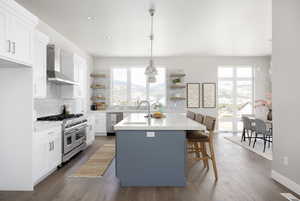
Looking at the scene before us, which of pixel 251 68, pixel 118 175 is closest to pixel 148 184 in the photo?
pixel 118 175

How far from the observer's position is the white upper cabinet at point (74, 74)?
4277 mm

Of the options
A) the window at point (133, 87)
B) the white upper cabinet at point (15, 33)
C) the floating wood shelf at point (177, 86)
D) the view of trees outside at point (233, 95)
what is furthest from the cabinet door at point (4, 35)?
the view of trees outside at point (233, 95)

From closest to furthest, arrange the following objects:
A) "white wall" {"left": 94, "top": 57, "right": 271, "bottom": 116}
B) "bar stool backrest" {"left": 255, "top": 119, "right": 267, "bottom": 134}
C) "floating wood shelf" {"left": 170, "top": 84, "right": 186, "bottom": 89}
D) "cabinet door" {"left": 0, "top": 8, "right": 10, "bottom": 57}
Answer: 1. "cabinet door" {"left": 0, "top": 8, "right": 10, "bottom": 57}
2. "bar stool backrest" {"left": 255, "top": 119, "right": 267, "bottom": 134}
3. "floating wood shelf" {"left": 170, "top": 84, "right": 186, "bottom": 89}
4. "white wall" {"left": 94, "top": 57, "right": 271, "bottom": 116}

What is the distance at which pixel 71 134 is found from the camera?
3814 millimetres

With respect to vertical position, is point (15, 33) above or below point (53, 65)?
above

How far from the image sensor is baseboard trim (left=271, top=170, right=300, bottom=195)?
8.18 ft

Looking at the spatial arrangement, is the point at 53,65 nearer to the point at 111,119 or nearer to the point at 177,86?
the point at 111,119

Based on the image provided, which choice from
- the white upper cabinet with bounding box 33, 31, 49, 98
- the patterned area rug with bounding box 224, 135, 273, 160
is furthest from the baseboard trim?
the white upper cabinet with bounding box 33, 31, 49, 98

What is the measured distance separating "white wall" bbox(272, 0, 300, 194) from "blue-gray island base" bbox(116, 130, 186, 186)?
58.2 inches

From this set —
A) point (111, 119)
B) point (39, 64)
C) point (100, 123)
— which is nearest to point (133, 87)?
point (111, 119)

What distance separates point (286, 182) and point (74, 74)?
4666 millimetres

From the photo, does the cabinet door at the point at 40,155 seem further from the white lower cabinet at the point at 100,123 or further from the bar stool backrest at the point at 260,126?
the bar stool backrest at the point at 260,126

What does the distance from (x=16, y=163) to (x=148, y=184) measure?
1856 mm

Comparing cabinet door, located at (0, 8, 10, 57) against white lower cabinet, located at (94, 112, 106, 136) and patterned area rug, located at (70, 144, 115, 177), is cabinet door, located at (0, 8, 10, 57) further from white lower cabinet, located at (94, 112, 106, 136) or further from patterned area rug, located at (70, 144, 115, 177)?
white lower cabinet, located at (94, 112, 106, 136)
